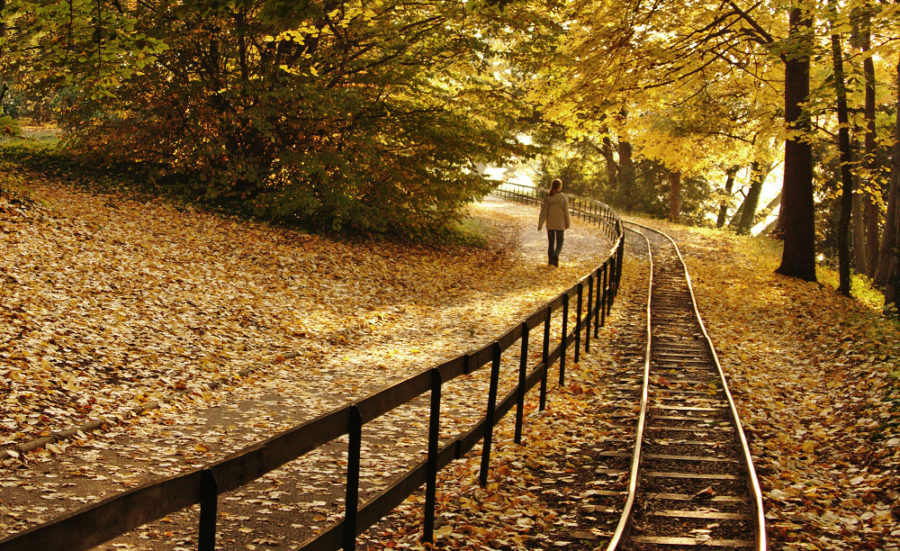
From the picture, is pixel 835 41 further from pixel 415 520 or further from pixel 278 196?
pixel 415 520

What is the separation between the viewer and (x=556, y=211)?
60.2 feet

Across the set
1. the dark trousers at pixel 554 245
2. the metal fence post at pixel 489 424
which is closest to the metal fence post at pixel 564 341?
the metal fence post at pixel 489 424

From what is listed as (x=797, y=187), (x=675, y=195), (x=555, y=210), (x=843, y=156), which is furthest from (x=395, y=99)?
(x=675, y=195)

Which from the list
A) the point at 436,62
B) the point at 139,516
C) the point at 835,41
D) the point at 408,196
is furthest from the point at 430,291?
the point at 139,516

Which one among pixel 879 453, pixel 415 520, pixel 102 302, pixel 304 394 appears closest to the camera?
pixel 415 520

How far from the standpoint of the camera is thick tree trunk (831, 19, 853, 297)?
1458 centimetres

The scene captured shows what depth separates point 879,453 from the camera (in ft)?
22.9

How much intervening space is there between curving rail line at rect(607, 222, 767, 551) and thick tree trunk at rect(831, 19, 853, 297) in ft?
20.2

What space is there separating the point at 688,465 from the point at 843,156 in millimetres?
11958

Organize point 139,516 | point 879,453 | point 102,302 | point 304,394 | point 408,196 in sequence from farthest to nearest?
point 408,196 → point 102,302 → point 304,394 → point 879,453 → point 139,516

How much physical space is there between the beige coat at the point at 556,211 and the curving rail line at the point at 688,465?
684cm

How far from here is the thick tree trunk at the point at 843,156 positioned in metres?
14.6

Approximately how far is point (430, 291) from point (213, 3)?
9.06 metres

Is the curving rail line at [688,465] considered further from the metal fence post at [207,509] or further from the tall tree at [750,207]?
the tall tree at [750,207]
